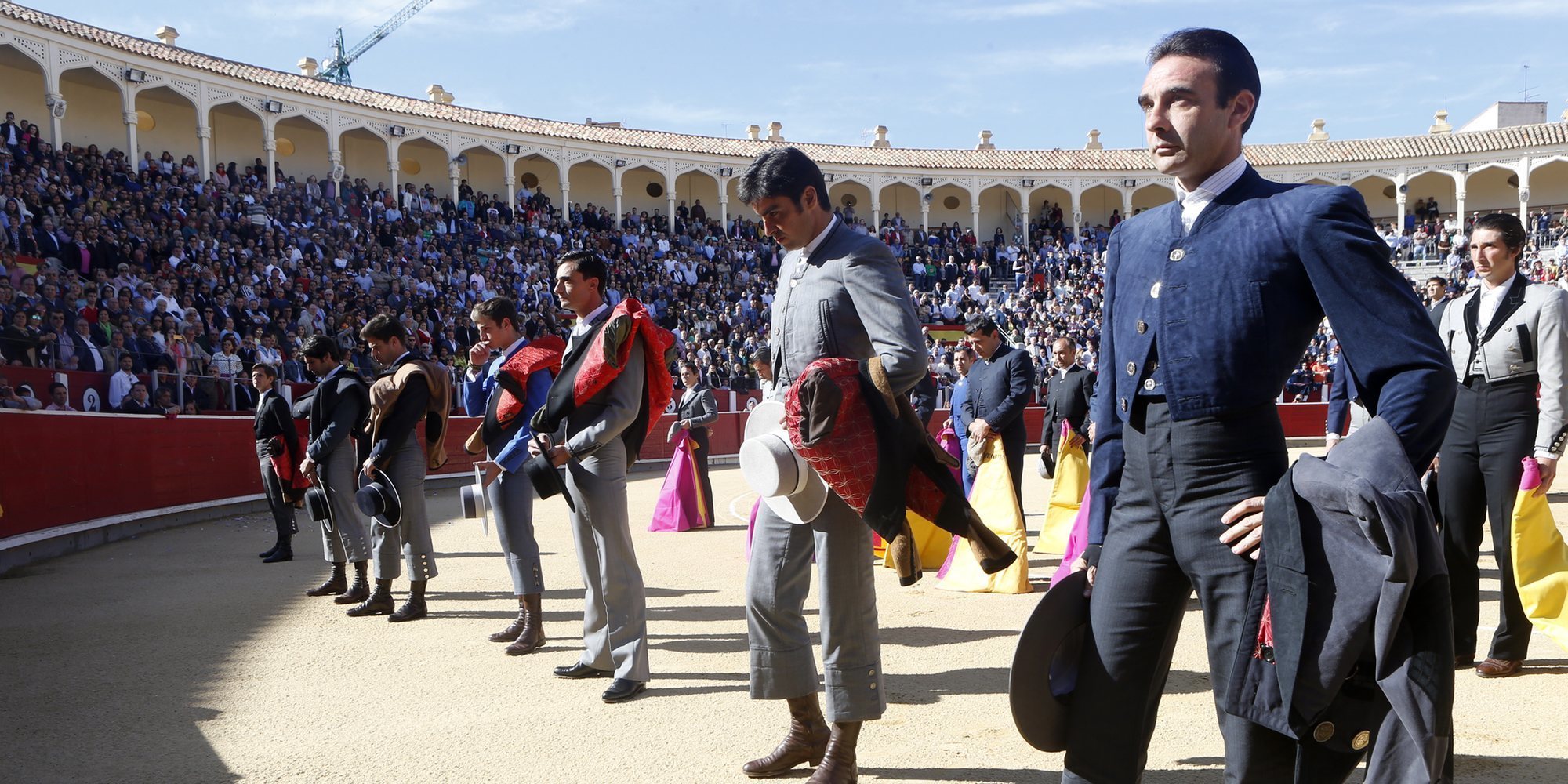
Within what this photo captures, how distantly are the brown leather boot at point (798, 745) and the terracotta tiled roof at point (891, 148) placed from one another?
3042cm

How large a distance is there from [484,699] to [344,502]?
2.99 m

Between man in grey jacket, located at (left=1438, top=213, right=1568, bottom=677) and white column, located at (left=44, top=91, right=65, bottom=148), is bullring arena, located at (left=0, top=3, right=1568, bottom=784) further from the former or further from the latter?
white column, located at (left=44, top=91, right=65, bottom=148)

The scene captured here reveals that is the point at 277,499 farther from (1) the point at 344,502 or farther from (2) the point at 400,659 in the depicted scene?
(2) the point at 400,659

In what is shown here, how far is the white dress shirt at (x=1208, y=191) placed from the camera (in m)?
2.15

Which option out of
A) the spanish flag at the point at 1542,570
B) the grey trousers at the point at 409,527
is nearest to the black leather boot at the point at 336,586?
the grey trousers at the point at 409,527

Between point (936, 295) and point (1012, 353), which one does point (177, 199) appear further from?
point (936, 295)

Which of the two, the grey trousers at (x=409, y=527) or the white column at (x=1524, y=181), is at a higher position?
the white column at (x=1524, y=181)

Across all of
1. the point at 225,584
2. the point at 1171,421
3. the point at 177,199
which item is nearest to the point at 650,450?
the point at 177,199

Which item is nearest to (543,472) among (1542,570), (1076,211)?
(1542,570)

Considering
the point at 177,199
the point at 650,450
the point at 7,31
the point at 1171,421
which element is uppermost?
the point at 7,31

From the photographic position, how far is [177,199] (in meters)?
21.5

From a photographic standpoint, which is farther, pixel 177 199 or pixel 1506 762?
pixel 177 199

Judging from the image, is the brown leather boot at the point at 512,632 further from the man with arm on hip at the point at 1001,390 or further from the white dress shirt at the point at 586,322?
the man with arm on hip at the point at 1001,390

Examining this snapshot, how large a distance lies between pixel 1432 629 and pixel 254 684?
4.33 m
